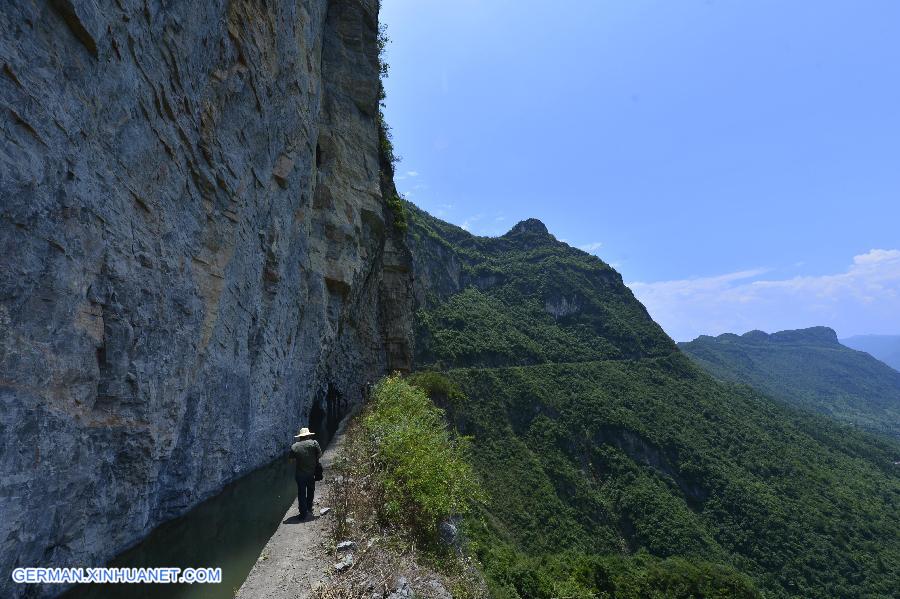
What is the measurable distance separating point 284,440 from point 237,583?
9.51 metres

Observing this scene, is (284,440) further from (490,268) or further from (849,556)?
(490,268)

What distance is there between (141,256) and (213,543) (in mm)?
5520

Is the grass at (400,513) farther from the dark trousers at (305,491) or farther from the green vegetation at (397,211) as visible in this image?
the green vegetation at (397,211)

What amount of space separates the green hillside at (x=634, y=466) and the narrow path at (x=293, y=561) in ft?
39.2

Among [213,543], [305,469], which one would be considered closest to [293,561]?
[305,469]

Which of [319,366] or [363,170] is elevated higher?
[363,170]

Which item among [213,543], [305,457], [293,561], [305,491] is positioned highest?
[305,457]

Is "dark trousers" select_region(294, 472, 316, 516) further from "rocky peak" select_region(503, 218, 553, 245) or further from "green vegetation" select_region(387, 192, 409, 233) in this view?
"rocky peak" select_region(503, 218, 553, 245)

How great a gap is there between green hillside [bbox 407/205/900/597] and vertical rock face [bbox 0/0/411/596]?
1330 centimetres

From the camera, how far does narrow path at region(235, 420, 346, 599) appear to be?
5.86m

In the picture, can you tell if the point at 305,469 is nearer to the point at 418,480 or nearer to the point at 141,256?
the point at 418,480

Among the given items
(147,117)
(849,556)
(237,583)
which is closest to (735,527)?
(849,556)

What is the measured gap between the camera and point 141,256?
279 inches

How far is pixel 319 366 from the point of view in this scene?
18812 mm
